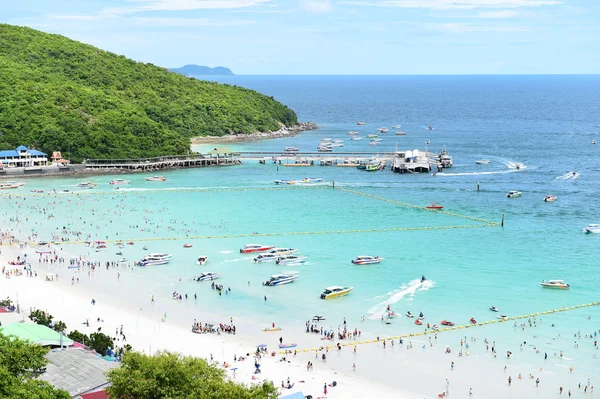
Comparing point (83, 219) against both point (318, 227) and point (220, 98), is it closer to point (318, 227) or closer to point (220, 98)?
point (318, 227)

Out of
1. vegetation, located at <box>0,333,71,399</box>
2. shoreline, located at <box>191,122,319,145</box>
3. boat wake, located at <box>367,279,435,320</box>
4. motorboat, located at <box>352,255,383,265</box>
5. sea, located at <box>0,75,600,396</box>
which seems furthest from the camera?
shoreline, located at <box>191,122,319,145</box>

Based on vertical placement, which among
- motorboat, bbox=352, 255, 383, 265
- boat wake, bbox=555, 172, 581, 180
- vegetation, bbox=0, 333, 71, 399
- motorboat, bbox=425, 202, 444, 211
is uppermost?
boat wake, bbox=555, 172, 581, 180

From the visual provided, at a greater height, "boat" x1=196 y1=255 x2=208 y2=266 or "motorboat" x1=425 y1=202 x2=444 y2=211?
"motorboat" x1=425 y1=202 x2=444 y2=211

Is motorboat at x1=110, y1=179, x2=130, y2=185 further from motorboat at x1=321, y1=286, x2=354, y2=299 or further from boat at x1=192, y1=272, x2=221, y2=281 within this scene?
motorboat at x1=321, y1=286, x2=354, y2=299

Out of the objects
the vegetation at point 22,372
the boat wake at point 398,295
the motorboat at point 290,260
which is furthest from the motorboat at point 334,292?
the vegetation at point 22,372

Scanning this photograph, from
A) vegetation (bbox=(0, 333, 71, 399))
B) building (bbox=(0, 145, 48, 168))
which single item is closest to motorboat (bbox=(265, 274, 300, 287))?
vegetation (bbox=(0, 333, 71, 399))

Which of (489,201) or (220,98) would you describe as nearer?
(489,201)

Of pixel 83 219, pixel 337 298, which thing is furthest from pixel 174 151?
pixel 337 298
